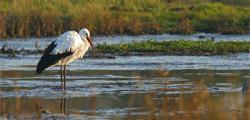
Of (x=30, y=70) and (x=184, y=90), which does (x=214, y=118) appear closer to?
(x=184, y=90)

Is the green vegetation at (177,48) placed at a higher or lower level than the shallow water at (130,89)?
lower

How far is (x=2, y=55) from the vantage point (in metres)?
23.2

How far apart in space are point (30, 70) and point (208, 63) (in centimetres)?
437

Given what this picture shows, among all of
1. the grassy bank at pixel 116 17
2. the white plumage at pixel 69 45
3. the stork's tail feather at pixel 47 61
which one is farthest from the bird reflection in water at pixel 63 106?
the grassy bank at pixel 116 17

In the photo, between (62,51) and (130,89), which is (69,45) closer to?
(62,51)

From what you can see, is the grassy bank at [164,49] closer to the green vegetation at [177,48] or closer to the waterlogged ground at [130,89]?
the green vegetation at [177,48]

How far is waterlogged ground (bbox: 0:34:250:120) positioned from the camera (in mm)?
11234

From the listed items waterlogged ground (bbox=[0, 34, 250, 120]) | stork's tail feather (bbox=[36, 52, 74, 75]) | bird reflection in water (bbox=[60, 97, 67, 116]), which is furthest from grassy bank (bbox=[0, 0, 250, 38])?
bird reflection in water (bbox=[60, 97, 67, 116])

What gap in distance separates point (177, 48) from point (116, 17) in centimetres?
726

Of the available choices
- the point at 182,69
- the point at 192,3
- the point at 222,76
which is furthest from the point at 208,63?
the point at 192,3

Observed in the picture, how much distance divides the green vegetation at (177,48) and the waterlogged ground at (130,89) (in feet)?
2.62

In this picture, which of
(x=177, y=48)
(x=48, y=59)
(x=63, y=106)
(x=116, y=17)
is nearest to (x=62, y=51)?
(x=48, y=59)

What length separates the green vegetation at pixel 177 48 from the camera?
24.0 meters

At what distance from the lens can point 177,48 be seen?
24.4 m
